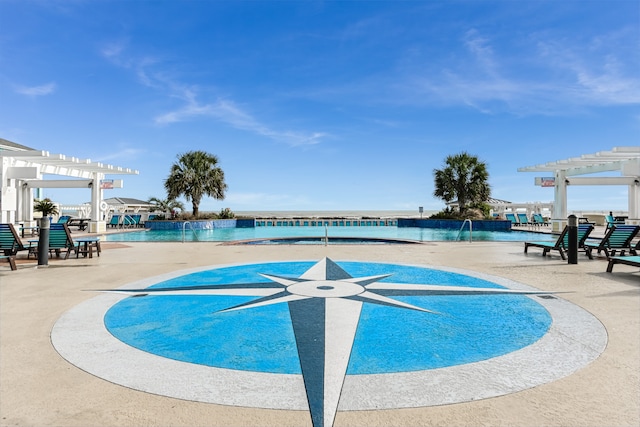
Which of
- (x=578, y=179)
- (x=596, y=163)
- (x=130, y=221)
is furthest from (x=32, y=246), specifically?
(x=578, y=179)

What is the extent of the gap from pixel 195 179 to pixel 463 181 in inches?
860

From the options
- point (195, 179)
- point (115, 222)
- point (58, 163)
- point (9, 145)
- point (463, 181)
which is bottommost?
point (115, 222)

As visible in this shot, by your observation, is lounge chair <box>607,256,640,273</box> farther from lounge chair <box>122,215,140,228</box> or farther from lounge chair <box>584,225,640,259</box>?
lounge chair <box>122,215,140,228</box>

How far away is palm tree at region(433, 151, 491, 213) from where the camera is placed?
28000mm

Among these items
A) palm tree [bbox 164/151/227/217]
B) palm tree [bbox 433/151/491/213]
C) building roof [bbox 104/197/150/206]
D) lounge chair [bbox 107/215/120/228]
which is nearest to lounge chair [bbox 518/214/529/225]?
palm tree [bbox 433/151/491/213]

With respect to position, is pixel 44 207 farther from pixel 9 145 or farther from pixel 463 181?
pixel 463 181

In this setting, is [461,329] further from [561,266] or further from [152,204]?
[152,204]

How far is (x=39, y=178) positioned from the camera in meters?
18.6

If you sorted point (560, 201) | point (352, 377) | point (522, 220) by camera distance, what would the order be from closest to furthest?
point (352, 377), point (560, 201), point (522, 220)

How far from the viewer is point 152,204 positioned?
102 ft

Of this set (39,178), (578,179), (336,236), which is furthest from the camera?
(578,179)

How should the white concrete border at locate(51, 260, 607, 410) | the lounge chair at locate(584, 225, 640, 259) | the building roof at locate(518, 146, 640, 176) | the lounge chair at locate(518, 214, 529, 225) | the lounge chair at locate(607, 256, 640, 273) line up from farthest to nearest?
the lounge chair at locate(518, 214, 529, 225), the building roof at locate(518, 146, 640, 176), the lounge chair at locate(584, 225, 640, 259), the lounge chair at locate(607, 256, 640, 273), the white concrete border at locate(51, 260, 607, 410)

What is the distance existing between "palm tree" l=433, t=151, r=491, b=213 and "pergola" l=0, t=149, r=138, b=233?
906 inches

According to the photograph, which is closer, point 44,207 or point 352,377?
point 352,377
